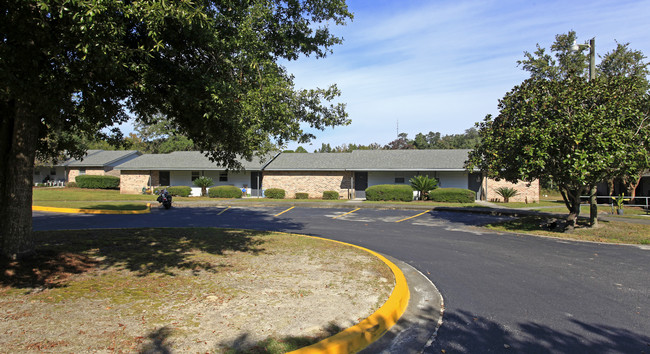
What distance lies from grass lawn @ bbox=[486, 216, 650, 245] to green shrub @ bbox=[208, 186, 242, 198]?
790 inches

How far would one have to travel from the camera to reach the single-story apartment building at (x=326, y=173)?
29.1 meters

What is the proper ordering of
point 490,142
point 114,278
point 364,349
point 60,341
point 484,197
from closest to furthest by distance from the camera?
1. point 60,341
2. point 364,349
3. point 114,278
4. point 490,142
5. point 484,197

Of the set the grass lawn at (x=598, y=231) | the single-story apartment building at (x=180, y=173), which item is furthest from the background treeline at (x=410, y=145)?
the grass lawn at (x=598, y=231)

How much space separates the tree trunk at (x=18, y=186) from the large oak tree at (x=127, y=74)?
2cm

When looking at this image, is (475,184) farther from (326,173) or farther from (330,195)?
(326,173)

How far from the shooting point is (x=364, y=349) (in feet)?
13.6

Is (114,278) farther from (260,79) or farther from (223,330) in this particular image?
(260,79)

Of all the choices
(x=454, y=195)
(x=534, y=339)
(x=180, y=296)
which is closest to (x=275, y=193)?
(x=454, y=195)

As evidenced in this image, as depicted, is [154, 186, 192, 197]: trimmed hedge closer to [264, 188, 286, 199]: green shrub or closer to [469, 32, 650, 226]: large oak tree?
[264, 188, 286, 199]: green shrub

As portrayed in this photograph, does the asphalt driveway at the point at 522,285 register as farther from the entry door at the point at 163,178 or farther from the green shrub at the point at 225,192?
the entry door at the point at 163,178

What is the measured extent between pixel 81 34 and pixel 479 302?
6882mm

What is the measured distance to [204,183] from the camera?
31.3 metres

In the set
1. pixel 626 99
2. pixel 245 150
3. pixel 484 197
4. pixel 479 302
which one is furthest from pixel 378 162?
pixel 479 302

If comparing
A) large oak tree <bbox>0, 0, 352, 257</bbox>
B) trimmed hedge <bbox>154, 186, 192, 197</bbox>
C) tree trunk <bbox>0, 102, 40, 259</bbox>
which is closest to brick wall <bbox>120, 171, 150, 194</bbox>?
trimmed hedge <bbox>154, 186, 192, 197</bbox>
